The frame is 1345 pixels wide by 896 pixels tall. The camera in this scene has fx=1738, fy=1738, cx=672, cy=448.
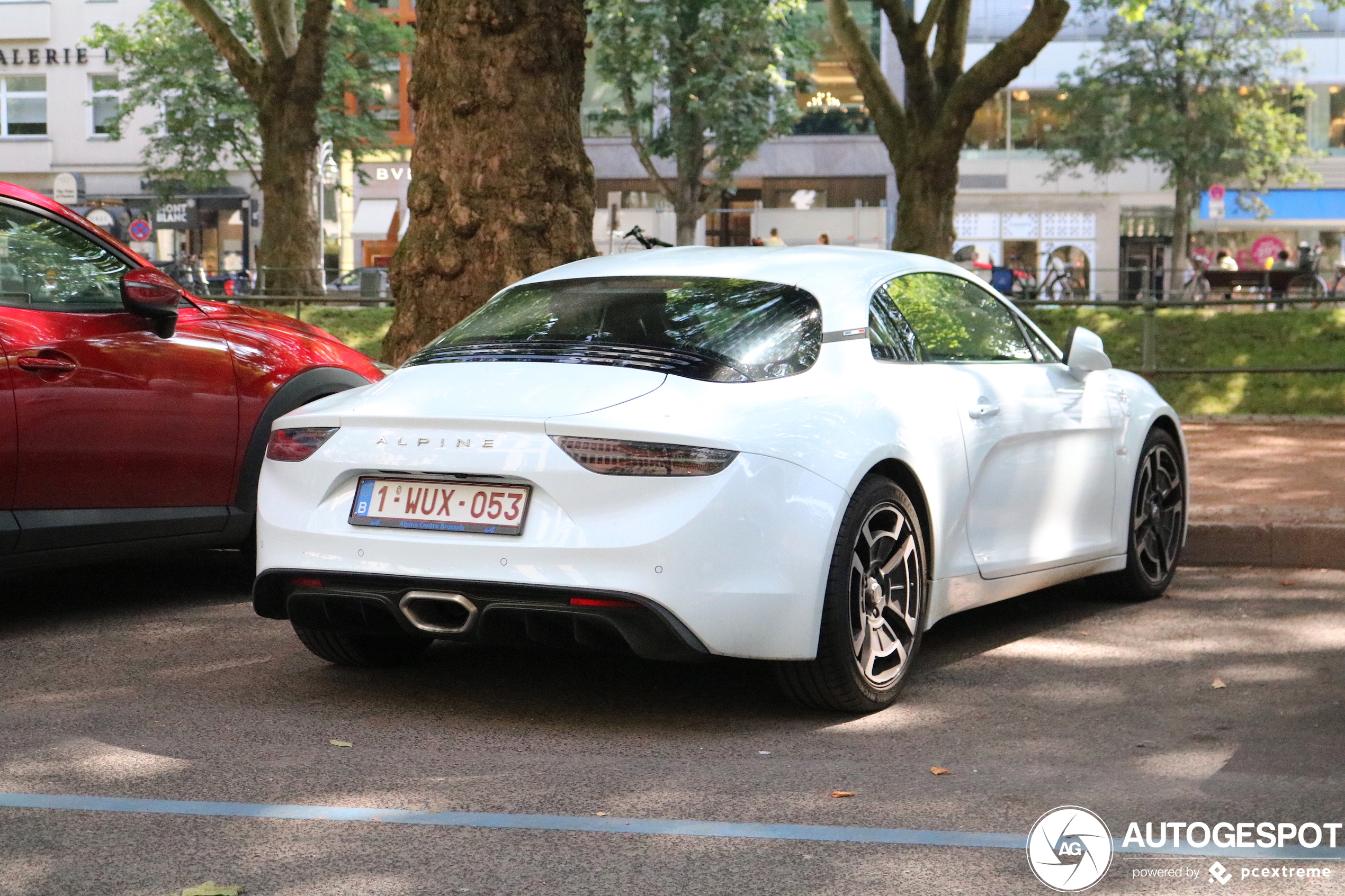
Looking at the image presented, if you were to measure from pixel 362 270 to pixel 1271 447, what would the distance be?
1907 centimetres

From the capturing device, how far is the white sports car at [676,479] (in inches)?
181

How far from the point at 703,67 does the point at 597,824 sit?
111 ft

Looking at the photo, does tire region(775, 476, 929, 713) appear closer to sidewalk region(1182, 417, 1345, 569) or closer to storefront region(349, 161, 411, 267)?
sidewalk region(1182, 417, 1345, 569)

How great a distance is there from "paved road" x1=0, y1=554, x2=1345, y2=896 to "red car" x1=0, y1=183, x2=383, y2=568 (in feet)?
1.34

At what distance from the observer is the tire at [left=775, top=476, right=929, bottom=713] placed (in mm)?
4875

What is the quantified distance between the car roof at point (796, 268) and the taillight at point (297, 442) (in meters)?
1.16

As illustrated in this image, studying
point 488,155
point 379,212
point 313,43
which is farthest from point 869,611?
point 379,212

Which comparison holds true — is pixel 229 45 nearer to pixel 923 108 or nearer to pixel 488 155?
pixel 923 108

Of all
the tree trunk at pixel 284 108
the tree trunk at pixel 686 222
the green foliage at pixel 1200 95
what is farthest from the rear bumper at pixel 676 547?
the green foliage at pixel 1200 95

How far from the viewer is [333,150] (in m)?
39.5

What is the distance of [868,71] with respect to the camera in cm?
1933

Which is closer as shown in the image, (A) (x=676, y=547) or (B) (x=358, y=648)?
(A) (x=676, y=547)

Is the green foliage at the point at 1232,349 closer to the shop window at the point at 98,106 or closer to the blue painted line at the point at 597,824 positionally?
the blue painted line at the point at 597,824

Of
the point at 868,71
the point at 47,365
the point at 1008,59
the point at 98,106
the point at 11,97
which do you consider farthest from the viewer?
the point at 11,97
